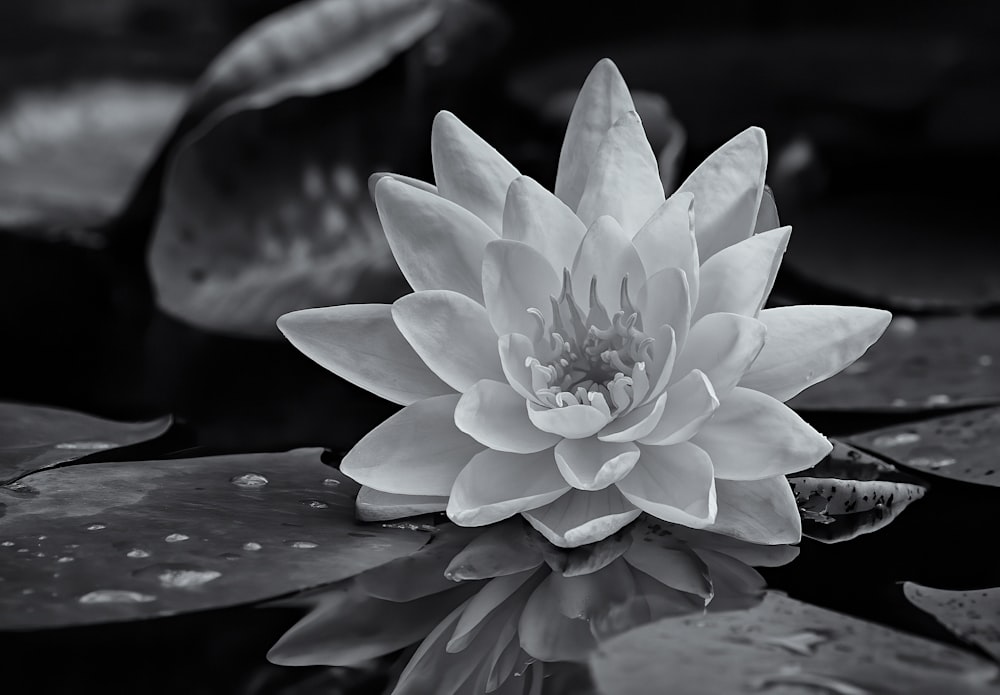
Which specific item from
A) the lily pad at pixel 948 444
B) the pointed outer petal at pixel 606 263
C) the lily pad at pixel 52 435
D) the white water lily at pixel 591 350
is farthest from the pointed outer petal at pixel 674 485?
the lily pad at pixel 52 435

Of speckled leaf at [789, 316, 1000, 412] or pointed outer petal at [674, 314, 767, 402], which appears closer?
pointed outer petal at [674, 314, 767, 402]

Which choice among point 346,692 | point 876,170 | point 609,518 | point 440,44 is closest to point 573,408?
point 609,518

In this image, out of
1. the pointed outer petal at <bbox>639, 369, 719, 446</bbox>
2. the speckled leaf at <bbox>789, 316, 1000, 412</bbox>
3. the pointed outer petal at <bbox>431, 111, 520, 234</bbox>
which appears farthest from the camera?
the speckled leaf at <bbox>789, 316, 1000, 412</bbox>

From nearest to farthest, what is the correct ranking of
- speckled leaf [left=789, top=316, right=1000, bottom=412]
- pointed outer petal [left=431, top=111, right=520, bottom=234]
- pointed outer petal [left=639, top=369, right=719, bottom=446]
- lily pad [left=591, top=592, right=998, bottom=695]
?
1. lily pad [left=591, top=592, right=998, bottom=695]
2. pointed outer petal [left=639, top=369, right=719, bottom=446]
3. pointed outer petal [left=431, top=111, right=520, bottom=234]
4. speckled leaf [left=789, top=316, right=1000, bottom=412]

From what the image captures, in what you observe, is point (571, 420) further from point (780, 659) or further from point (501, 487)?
point (780, 659)

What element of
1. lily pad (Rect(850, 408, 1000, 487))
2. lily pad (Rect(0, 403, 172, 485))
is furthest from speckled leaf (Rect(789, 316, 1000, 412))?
lily pad (Rect(0, 403, 172, 485))

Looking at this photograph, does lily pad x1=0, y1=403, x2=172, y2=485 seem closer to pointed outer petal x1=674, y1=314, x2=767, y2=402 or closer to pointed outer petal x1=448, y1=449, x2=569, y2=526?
pointed outer petal x1=448, y1=449, x2=569, y2=526
